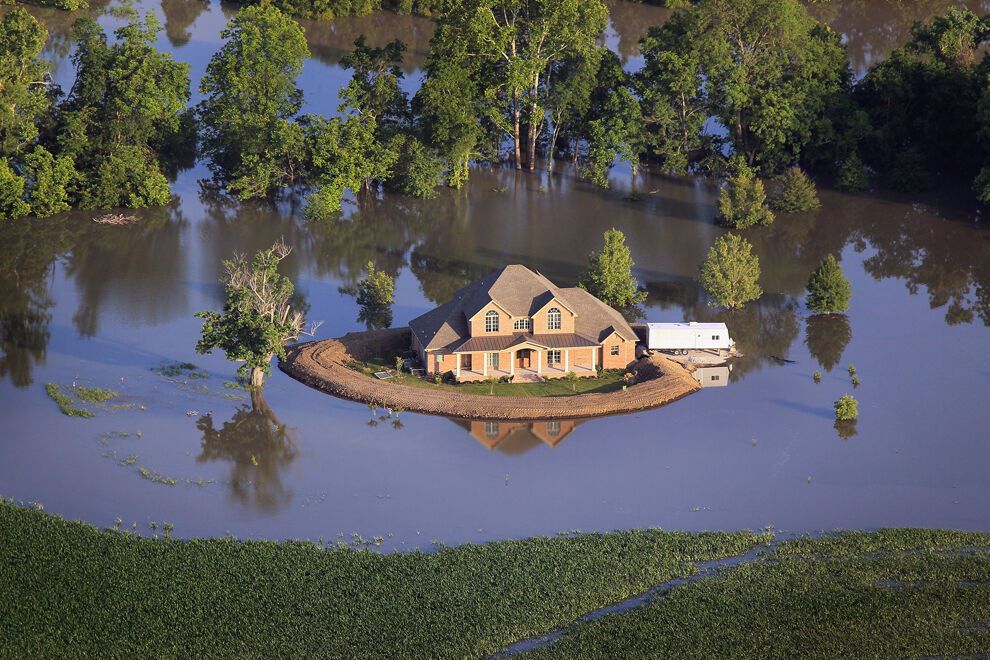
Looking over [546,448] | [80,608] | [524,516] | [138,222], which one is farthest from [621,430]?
[138,222]

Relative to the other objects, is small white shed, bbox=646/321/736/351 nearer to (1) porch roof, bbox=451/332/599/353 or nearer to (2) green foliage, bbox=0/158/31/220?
(1) porch roof, bbox=451/332/599/353

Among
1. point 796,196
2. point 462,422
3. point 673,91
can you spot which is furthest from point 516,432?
point 673,91

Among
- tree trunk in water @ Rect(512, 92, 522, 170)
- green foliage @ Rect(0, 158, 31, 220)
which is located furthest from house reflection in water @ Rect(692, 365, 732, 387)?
green foliage @ Rect(0, 158, 31, 220)

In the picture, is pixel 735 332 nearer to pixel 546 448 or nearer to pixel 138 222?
pixel 546 448

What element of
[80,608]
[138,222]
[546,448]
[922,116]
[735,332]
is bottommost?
[80,608]

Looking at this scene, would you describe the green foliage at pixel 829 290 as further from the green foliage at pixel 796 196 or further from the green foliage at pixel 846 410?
the green foliage at pixel 796 196

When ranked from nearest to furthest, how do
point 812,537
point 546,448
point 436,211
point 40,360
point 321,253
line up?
point 812,537 < point 546,448 < point 40,360 < point 321,253 < point 436,211

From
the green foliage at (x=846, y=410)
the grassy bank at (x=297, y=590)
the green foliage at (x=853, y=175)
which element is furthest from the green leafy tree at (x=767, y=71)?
the grassy bank at (x=297, y=590)
